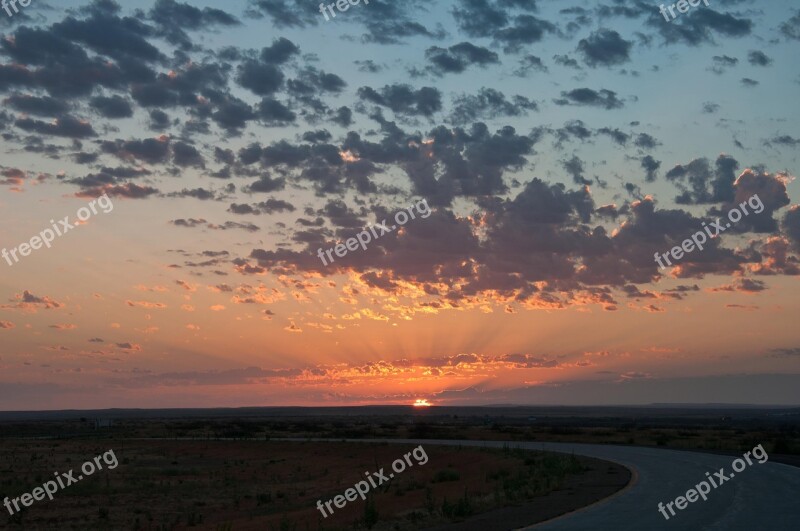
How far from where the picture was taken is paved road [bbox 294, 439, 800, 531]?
1798 cm

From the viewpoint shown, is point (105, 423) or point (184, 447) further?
point (105, 423)

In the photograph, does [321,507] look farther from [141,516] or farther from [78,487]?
[78,487]

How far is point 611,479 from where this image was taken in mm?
29641

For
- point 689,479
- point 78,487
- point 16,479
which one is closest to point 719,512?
point 689,479

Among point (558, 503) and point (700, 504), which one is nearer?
point (700, 504)

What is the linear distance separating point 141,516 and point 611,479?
1887 centimetres

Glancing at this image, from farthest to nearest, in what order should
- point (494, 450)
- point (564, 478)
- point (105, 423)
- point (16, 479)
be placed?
point (105, 423) → point (494, 450) → point (16, 479) → point (564, 478)

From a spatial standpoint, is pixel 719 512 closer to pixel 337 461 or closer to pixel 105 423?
pixel 337 461

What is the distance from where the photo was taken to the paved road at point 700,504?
18.0 meters

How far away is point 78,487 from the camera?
145 ft

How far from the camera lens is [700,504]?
21438 mm

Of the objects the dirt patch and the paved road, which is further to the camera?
the dirt patch

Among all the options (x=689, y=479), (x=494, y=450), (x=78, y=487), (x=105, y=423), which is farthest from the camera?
(x=105, y=423)

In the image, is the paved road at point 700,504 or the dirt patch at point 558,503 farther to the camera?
the dirt patch at point 558,503
